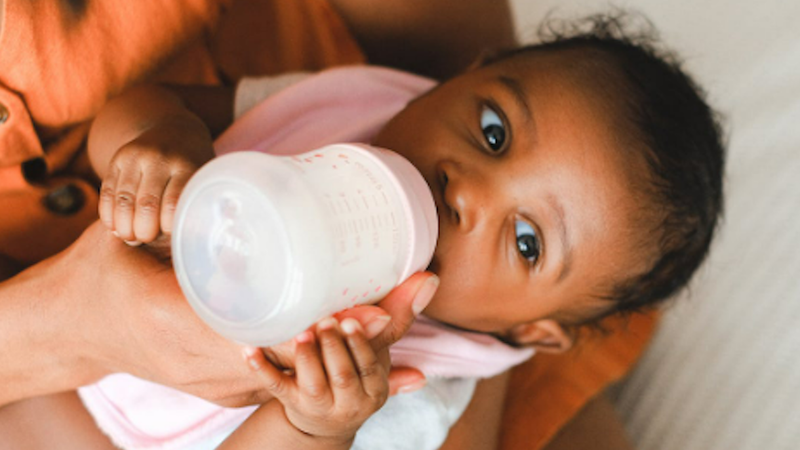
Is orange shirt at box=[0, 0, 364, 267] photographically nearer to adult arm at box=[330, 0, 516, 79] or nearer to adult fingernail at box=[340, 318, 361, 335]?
adult arm at box=[330, 0, 516, 79]

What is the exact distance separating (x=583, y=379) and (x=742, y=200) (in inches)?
20.3

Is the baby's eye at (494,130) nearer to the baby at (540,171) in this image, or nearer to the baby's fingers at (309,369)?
the baby at (540,171)

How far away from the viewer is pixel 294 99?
3.91ft

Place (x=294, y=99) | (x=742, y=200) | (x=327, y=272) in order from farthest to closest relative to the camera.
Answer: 1. (x=742, y=200)
2. (x=294, y=99)
3. (x=327, y=272)

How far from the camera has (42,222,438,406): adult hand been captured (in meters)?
0.68

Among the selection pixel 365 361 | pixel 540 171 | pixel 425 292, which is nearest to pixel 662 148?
pixel 540 171

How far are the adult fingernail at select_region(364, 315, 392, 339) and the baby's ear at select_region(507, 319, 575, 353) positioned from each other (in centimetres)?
46

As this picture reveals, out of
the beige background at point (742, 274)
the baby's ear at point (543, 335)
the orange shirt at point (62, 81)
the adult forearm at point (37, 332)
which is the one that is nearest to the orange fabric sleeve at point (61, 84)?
the orange shirt at point (62, 81)

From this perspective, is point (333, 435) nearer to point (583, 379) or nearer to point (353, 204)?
point (353, 204)

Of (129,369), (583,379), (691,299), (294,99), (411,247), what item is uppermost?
(411,247)

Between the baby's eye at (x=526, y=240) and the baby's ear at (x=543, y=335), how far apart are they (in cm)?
18

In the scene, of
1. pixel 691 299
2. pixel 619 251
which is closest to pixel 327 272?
pixel 619 251

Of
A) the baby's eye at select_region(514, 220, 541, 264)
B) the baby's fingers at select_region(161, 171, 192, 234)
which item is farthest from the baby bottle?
the baby's eye at select_region(514, 220, 541, 264)

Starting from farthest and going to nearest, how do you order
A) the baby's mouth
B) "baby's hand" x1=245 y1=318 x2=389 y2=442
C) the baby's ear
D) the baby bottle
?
the baby's ear → the baby's mouth → "baby's hand" x1=245 y1=318 x2=389 y2=442 → the baby bottle
